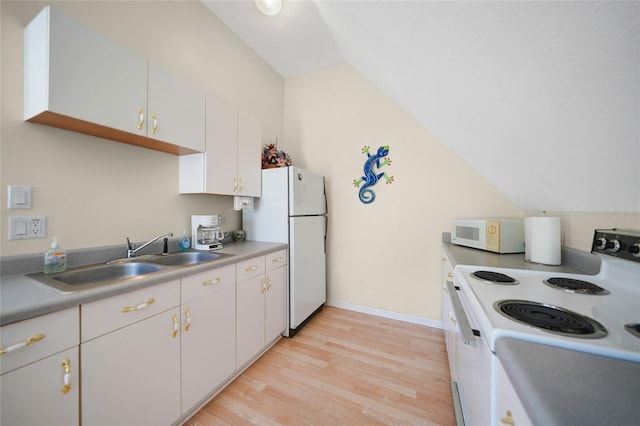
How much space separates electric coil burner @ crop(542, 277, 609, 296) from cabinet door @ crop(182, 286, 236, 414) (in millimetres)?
1769

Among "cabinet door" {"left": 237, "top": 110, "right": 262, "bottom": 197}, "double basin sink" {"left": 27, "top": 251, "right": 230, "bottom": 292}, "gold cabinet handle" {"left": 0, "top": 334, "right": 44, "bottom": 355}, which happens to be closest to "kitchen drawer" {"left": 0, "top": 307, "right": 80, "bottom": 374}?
"gold cabinet handle" {"left": 0, "top": 334, "right": 44, "bottom": 355}

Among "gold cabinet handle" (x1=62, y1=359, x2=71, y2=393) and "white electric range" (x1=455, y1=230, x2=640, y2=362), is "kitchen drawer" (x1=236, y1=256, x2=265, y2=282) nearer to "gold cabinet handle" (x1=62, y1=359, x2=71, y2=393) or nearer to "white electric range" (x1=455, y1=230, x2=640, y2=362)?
"gold cabinet handle" (x1=62, y1=359, x2=71, y2=393)

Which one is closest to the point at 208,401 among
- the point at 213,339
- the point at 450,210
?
the point at 213,339

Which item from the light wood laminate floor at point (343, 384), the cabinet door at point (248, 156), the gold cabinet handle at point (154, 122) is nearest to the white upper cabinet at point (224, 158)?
the cabinet door at point (248, 156)

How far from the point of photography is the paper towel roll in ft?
4.45

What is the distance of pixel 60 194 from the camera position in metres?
1.26

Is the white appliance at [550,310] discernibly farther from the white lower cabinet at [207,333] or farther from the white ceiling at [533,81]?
the white lower cabinet at [207,333]

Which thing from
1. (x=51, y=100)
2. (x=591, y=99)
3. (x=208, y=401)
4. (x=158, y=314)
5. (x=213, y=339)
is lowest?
(x=208, y=401)

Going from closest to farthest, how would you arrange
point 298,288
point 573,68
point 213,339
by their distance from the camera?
1. point 573,68
2. point 213,339
3. point 298,288

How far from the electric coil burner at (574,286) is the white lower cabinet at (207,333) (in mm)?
1758

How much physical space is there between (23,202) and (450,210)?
3049mm

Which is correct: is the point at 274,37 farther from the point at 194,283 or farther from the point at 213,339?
the point at 213,339

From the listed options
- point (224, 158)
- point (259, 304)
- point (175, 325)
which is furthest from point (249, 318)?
point (224, 158)

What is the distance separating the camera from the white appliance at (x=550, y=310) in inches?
22.1
